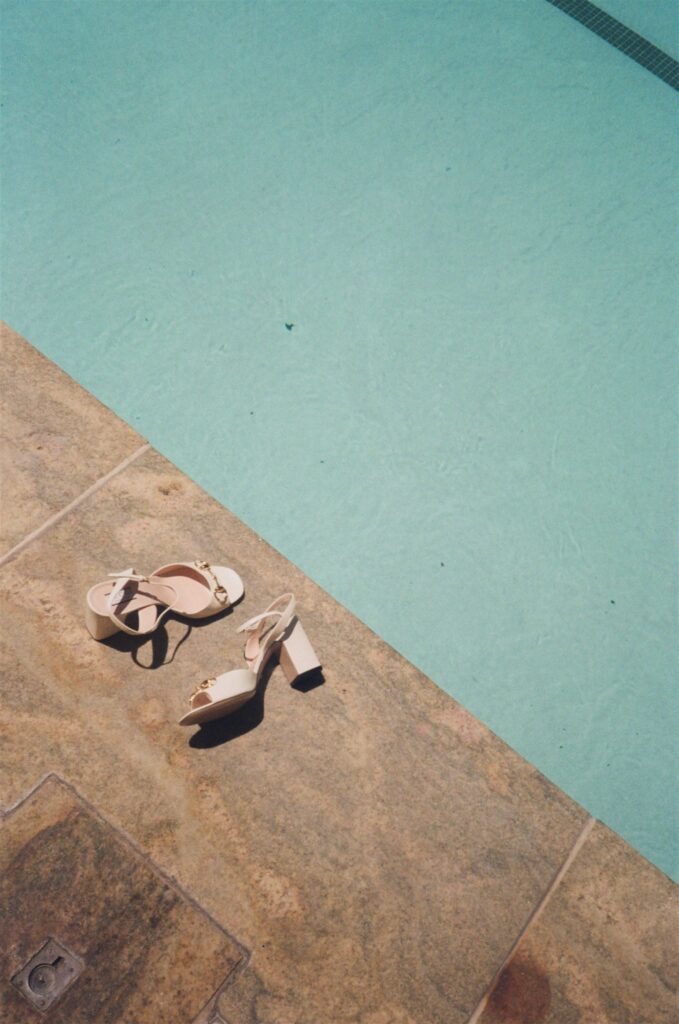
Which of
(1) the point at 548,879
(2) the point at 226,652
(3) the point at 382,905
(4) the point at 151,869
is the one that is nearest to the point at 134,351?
(2) the point at 226,652

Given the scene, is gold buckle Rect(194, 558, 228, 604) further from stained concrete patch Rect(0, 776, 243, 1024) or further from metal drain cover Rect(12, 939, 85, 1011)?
metal drain cover Rect(12, 939, 85, 1011)

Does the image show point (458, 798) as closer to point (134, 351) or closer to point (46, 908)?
point (46, 908)

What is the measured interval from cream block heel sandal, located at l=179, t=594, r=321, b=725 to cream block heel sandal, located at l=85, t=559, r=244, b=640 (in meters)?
0.18

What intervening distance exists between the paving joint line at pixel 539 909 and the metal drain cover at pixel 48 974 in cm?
136

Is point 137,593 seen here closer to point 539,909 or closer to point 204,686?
point 204,686

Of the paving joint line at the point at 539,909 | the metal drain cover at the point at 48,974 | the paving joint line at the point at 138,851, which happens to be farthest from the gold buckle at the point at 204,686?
the paving joint line at the point at 539,909

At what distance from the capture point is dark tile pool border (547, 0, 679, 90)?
5039mm

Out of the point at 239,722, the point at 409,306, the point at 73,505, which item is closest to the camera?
the point at 239,722

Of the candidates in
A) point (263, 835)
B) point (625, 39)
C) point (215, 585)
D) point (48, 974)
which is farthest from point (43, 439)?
point (625, 39)

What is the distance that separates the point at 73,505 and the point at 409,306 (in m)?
1.99

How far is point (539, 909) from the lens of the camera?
2.77 m

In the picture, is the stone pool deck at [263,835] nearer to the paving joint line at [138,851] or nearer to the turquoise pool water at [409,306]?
the paving joint line at [138,851]

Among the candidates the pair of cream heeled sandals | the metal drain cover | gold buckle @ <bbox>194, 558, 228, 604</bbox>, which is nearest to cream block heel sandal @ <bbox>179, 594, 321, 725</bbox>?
the pair of cream heeled sandals

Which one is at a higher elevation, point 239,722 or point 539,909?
point 239,722
